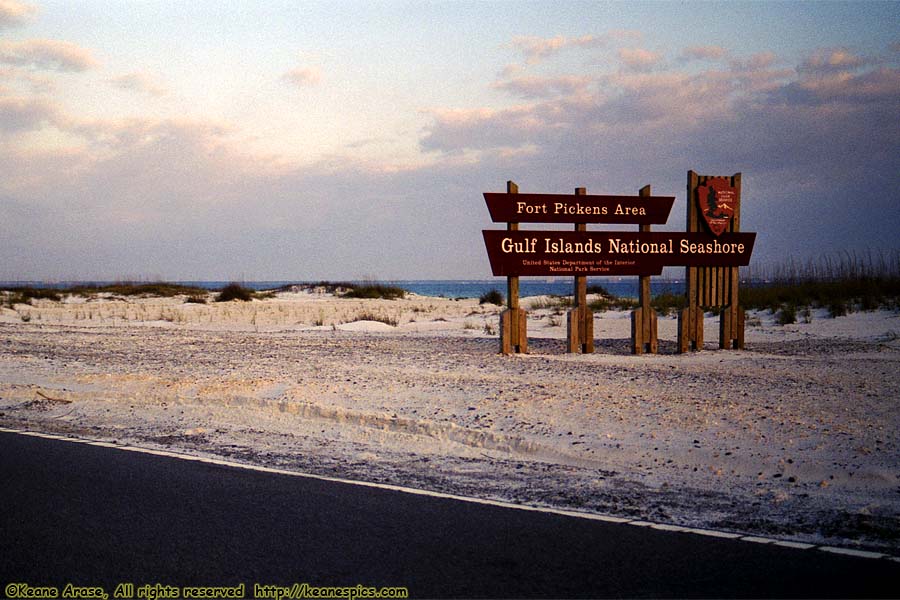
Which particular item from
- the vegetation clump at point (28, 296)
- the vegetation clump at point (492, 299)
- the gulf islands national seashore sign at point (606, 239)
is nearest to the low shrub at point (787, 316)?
the gulf islands national seashore sign at point (606, 239)

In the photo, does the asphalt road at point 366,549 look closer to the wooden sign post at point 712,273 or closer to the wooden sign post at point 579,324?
the wooden sign post at point 579,324

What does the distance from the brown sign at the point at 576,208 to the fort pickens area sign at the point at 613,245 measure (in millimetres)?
21

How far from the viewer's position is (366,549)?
531cm

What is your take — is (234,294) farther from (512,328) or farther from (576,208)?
(576,208)

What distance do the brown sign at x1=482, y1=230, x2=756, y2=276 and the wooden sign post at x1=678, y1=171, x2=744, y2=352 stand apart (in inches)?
9.0

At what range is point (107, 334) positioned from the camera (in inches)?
995

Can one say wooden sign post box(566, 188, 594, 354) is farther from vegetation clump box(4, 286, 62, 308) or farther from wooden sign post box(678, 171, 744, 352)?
vegetation clump box(4, 286, 62, 308)

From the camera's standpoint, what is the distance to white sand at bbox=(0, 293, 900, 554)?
6945 mm

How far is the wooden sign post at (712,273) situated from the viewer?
709 inches

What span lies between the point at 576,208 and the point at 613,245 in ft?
3.85

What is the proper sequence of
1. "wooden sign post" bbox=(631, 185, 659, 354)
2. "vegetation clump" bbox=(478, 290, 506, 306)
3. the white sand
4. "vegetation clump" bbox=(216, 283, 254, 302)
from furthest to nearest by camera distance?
"vegetation clump" bbox=(216, 283, 254, 302), "vegetation clump" bbox=(478, 290, 506, 306), "wooden sign post" bbox=(631, 185, 659, 354), the white sand

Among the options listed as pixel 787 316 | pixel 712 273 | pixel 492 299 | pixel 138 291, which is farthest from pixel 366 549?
pixel 138 291

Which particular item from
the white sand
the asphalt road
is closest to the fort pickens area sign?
the white sand

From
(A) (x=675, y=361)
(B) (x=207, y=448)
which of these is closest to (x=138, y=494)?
(B) (x=207, y=448)
